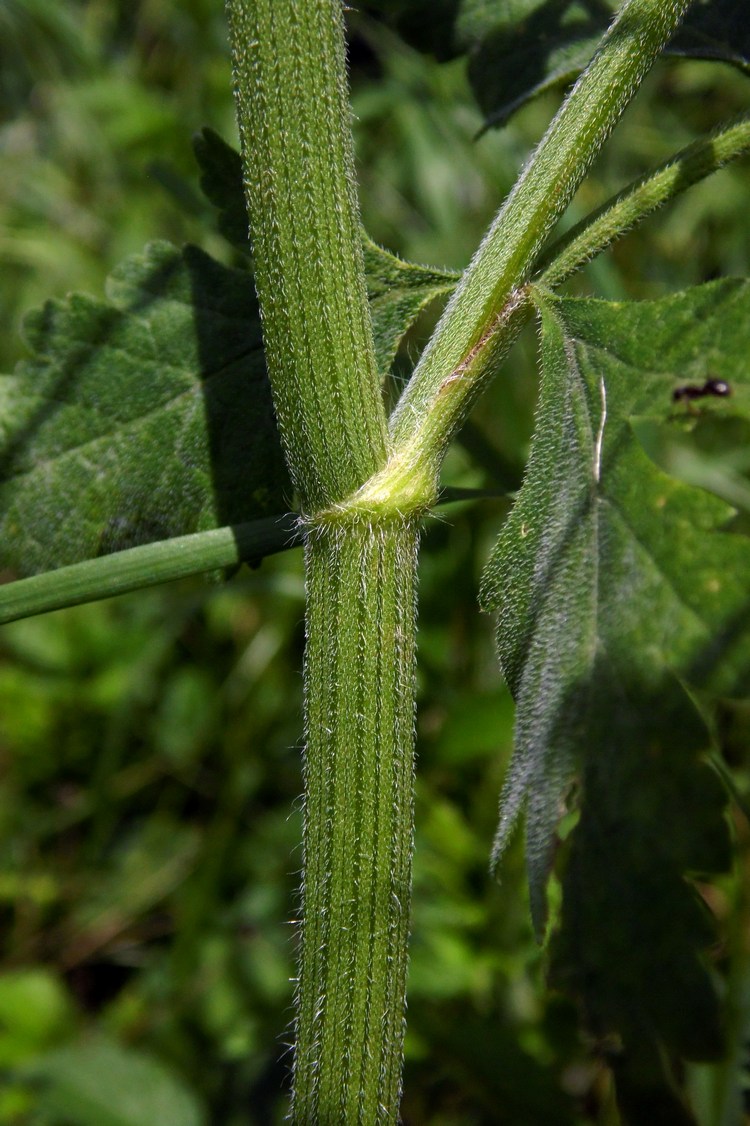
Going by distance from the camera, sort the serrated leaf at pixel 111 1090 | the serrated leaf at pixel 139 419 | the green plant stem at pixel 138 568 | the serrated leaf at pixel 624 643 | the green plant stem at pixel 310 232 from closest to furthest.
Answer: the serrated leaf at pixel 624 643 < the green plant stem at pixel 310 232 < the green plant stem at pixel 138 568 < the serrated leaf at pixel 139 419 < the serrated leaf at pixel 111 1090

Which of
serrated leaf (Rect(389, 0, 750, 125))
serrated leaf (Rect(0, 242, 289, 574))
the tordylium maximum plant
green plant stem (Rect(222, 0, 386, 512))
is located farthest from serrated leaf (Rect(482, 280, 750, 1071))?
serrated leaf (Rect(389, 0, 750, 125))

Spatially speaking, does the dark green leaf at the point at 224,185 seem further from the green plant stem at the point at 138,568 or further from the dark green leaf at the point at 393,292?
the green plant stem at the point at 138,568

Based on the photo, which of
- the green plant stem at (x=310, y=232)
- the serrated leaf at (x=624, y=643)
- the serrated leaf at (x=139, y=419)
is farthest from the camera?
the serrated leaf at (x=139, y=419)

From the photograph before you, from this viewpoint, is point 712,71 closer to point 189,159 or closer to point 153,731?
point 189,159

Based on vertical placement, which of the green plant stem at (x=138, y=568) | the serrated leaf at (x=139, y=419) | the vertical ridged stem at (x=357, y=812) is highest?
the serrated leaf at (x=139, y=419)

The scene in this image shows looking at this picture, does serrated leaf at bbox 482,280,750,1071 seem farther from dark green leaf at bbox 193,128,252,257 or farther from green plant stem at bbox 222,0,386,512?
dark green leaf at bbox 193,128,252,257

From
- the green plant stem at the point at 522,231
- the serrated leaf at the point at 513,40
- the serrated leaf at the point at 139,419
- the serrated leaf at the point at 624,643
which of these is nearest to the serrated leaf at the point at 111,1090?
the serrated leaf at the point at 139,419

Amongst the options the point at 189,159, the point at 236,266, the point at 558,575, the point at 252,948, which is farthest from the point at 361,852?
the point at 189,159

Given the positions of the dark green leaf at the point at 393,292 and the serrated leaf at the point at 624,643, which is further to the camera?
the dark green leaf at the point at 393,292
